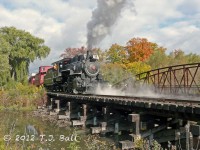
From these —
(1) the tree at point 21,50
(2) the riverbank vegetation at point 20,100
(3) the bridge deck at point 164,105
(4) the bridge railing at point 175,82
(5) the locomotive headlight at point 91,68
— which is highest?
(1) the tree at point 21,50

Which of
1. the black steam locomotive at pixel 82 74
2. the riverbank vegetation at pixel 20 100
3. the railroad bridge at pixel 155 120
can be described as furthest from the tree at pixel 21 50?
the railroad bridge at pixel 155 120

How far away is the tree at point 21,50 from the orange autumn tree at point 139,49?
15.2m

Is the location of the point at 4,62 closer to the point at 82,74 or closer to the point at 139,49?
the point at 82,74

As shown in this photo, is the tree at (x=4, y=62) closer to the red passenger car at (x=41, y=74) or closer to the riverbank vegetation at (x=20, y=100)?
the red passenger car at (x=41, y=74)

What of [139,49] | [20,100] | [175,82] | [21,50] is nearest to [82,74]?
[175,82]

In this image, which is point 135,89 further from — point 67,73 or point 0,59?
point 0,59

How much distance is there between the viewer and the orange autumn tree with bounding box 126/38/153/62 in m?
53.2

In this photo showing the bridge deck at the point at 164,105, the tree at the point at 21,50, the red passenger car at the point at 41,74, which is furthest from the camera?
the tree at the point at 21,50

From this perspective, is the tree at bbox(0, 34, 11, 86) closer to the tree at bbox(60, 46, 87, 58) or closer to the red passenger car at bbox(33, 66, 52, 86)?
the red passenger car at bbox(33, 66, 52, 86)

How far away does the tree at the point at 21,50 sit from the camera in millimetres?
47875

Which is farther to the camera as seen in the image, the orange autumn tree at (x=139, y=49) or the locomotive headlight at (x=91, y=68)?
the orange autumn tree at (x=139, y=49)

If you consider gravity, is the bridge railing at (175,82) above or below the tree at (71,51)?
below

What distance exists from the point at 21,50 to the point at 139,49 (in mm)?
20260

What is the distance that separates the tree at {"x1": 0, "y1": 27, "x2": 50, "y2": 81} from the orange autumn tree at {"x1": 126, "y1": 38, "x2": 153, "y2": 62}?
49.8 feet
